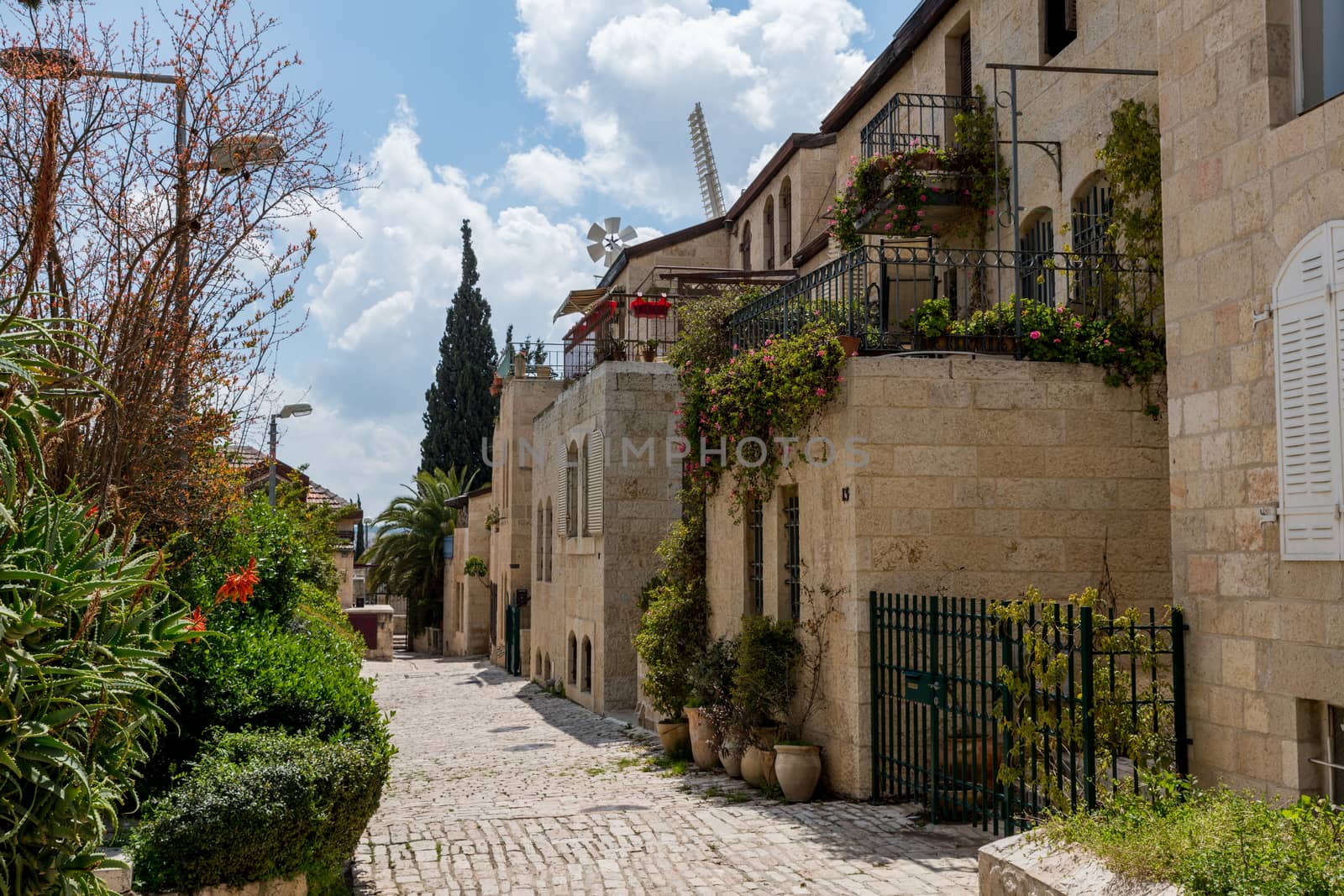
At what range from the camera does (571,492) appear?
20609mm

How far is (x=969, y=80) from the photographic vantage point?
14984 millimetres

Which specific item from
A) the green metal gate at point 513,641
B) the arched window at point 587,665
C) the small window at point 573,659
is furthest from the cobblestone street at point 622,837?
the green metal gate at point 513,641

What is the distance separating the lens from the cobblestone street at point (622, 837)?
7.57 m

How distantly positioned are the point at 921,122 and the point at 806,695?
26.3ft

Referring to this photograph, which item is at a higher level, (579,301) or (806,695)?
(579,301)

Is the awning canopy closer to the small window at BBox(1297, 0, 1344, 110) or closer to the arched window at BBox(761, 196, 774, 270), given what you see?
the arched window at BBox(761, 196, 774, 270)

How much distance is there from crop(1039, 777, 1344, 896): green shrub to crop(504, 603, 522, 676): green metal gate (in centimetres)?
2105

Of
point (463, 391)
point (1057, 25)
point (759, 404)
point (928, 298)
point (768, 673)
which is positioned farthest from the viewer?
point (463, 391)

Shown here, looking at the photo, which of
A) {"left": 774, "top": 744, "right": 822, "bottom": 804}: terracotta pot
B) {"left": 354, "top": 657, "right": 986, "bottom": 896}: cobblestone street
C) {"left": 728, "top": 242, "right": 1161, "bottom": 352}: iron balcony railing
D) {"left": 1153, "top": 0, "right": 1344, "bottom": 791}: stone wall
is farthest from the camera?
{"left": 728, "top": 242, "right": 1161, "bottom": 352}: iron balcony railing

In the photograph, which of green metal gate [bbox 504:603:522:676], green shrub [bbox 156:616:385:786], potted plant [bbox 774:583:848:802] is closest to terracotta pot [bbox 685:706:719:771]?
potted plant [bbox 774:583:848:802]

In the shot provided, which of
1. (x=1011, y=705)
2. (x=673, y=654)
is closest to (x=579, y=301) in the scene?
(x=673, y=654)

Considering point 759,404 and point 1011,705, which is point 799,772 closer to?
point 1011,705

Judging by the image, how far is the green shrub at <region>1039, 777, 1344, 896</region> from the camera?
4.46 meters

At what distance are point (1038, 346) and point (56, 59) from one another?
25.6 feet
